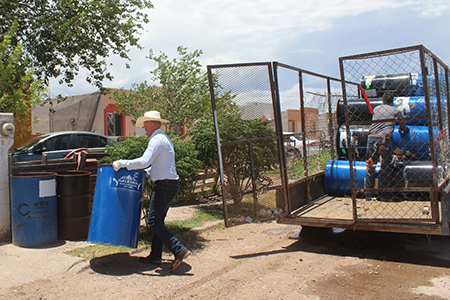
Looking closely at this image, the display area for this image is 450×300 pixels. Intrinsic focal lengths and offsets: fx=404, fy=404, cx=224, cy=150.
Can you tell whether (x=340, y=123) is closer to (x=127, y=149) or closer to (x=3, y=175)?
(x=127, y=149)

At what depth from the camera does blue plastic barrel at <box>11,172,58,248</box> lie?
216 inches

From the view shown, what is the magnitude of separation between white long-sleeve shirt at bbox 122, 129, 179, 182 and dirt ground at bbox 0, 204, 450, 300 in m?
1.23

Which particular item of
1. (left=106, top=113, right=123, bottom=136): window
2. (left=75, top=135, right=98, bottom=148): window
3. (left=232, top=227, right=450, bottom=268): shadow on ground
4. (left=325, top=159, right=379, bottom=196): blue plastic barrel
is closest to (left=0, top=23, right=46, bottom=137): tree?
(left=75, top=135, right=98, bottom=148): window

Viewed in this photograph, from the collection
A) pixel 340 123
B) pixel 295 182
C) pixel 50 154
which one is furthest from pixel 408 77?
pixel 50 154

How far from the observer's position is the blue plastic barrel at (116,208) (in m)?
4.93

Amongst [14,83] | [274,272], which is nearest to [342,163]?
[274,272]

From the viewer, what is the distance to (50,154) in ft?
35.4

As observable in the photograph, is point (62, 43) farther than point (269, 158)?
Yes

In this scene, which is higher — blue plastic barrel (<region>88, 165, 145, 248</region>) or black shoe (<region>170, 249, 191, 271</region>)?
blue plastic barrel (<region>88, 165, 145, 248</region>)

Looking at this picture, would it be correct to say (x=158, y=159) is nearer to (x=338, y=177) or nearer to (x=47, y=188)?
(x=47, y=188)

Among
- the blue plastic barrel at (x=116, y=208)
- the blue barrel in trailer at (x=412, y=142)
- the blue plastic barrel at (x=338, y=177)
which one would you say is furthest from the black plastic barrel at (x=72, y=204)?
the blue barrel in trailer at (x=412, y=142)

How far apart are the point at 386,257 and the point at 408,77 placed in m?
3.22

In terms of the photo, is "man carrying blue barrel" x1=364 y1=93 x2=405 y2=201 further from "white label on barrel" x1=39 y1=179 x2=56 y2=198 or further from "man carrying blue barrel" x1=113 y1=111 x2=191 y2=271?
"white label on barrel" x1=39 y1=179 x2=56 y2=198

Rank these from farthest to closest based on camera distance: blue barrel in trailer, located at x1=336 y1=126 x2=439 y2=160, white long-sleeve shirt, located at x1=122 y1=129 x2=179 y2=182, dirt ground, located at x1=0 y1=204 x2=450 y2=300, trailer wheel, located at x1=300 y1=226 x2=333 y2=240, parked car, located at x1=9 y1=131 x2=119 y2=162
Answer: parked car, located at x1=9 y1=131 x2=119 y2=162 → trailer wheel, located at x1=300 y1=226 x2=333 y2=240 → blue barrel in trailer, located at x1=336 y1=126 x2=439 y2=160 → white long-sleeve shirt, located at x1=122 y1=129 x2=179 y2=182 → dirt ground, located at x1=0 y1=204 x2=450 y2=300
